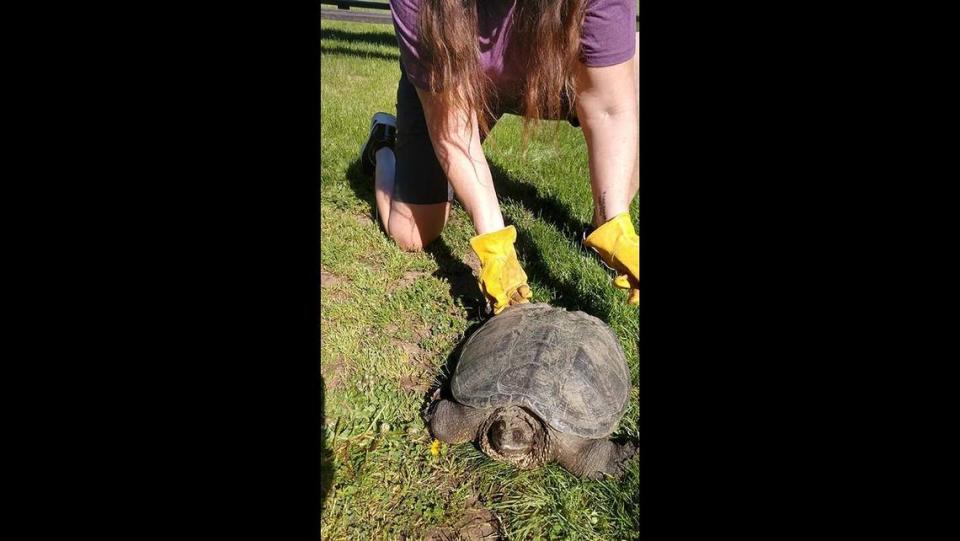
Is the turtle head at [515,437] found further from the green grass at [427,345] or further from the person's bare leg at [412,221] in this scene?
the person's bare leg at [412,221]

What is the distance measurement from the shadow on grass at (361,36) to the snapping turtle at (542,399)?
8.80 m

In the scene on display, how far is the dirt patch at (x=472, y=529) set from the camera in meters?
1.54

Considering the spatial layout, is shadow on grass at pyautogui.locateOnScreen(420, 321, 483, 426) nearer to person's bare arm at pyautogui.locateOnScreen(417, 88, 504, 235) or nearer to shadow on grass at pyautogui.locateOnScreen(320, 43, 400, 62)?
person's bare arm at pyautogui.locateOnScreen(417, 88, 504, 235)

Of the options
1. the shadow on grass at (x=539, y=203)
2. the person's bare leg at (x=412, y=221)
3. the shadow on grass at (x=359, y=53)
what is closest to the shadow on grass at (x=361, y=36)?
the shadow on grass at (x=359, y=53)

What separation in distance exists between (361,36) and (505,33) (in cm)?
885

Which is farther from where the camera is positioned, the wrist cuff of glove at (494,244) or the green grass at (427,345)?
the wrist cuff of glove at (494,244)

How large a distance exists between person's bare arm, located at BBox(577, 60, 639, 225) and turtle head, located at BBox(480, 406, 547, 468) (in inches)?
41.2

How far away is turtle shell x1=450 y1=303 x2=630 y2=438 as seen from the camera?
1.74m

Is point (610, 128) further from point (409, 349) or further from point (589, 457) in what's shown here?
point (589, 457)

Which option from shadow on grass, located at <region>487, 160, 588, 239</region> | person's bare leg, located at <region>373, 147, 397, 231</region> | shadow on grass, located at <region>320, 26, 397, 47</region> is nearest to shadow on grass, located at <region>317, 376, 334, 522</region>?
person's bare leg, located at <region>373, 147, 397, 231</region>
